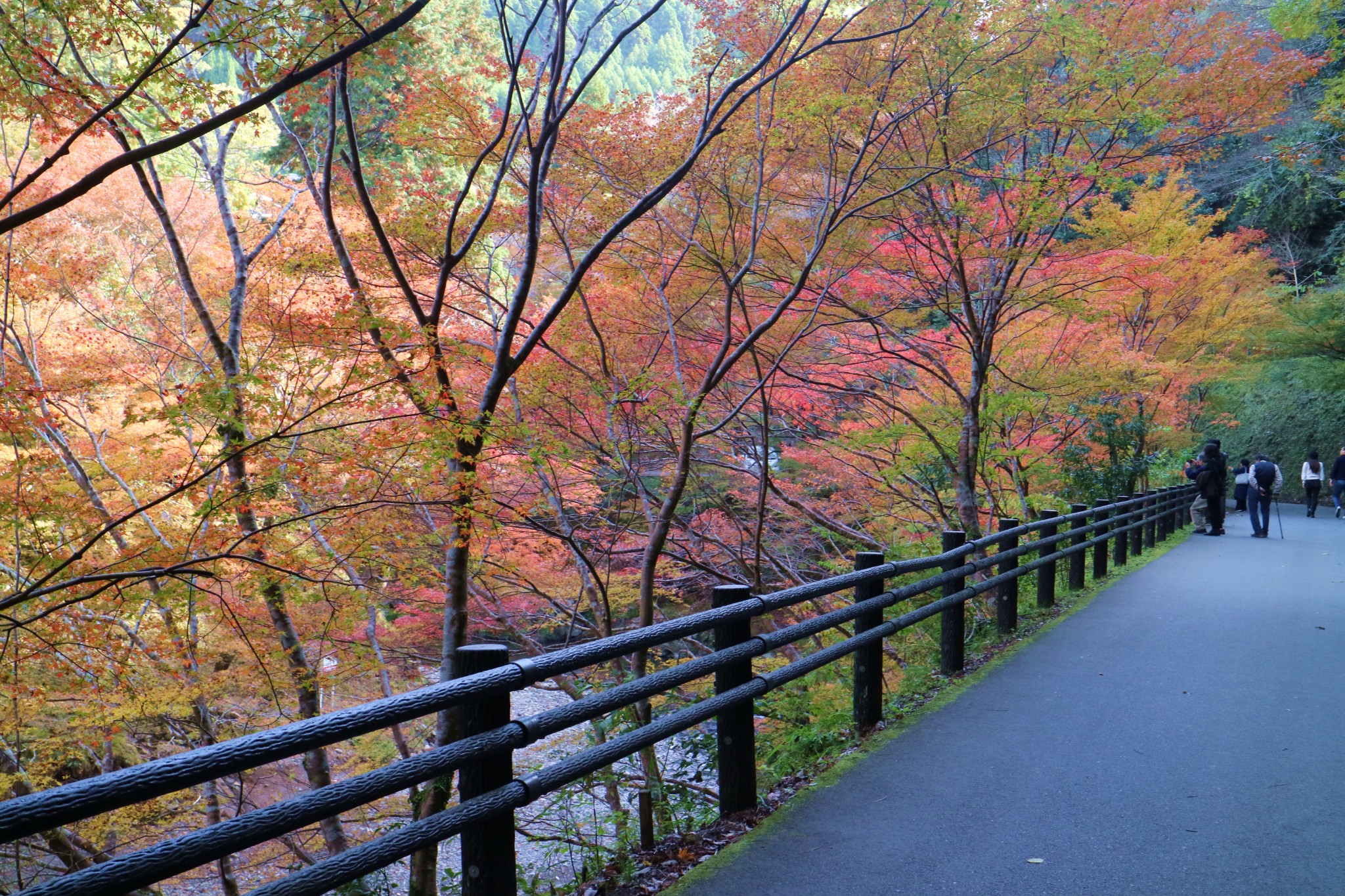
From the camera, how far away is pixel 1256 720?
5488 millimetres

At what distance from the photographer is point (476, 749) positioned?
2.76 m

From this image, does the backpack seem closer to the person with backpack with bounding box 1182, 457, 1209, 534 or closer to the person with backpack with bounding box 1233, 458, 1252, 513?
the person with backpack with bounding box 1182, 457, 1209, 534

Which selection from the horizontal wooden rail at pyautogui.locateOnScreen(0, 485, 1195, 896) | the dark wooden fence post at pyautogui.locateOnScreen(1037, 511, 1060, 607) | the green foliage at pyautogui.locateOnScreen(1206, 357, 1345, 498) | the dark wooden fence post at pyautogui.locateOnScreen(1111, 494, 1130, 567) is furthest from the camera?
the green foliage at pyautogui.locateOnScreen(1206, 357, 1345, 498)

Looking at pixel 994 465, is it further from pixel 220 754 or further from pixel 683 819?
pixel 220 754

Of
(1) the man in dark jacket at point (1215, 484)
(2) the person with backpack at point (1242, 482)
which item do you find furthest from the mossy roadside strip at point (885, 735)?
(2) the person with backpack at point (1242, 482)

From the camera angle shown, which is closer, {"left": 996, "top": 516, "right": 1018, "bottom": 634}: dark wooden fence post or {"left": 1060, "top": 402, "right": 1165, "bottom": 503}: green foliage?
{"left": 996, "top": 516, "right": 1018, "bottom": 634}: dark wooden fence post

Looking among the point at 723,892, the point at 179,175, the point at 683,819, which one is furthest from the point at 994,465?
the point at 179,175

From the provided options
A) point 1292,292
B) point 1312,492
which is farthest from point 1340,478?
point 1292,292

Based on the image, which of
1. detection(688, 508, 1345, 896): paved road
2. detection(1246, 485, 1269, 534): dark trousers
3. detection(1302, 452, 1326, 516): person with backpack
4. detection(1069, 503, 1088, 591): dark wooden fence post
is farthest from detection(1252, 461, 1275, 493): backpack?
detection(688, 508, 1345, 896): paved road

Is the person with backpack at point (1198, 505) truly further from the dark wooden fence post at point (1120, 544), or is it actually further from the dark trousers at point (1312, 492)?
the dark wooden fence post at point (1120, 544)

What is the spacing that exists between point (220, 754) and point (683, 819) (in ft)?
9.56

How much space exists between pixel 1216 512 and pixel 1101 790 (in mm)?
17694

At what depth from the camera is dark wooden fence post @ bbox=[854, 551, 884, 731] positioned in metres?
5.38

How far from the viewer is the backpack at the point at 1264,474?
18.7m
